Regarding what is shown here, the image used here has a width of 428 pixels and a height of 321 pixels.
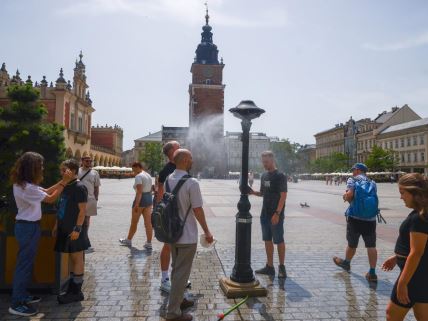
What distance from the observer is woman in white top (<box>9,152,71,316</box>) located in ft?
13.0

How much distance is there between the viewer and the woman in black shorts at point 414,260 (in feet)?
8.66

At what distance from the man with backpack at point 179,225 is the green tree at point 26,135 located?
27.0 ft

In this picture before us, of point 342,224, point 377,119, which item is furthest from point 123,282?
point 377,119

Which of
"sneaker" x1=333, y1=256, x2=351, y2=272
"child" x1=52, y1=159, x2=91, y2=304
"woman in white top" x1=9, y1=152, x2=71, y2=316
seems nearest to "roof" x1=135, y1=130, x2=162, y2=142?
"sneaker" x1=333, y1=256, x2=351, y2=272

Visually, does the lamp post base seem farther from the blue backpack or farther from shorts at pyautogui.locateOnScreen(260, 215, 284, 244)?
the blue backpack

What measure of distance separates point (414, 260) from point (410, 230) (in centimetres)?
21

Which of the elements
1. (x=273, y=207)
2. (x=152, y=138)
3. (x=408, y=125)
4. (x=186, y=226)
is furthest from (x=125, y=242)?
(x=152, y=138)

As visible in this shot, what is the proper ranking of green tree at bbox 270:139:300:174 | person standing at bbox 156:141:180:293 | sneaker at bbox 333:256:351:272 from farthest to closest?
green tree at bbox 270:139:300:174, sneaker at bbox 333:256:351:272, person standing at bbox 156:141:180:293

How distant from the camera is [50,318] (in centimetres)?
387

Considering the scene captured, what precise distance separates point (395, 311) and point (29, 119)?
37.9 feet

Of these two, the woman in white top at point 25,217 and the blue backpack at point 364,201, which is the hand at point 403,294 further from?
the woman in white top at point 25,217

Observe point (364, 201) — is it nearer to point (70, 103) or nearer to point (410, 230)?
point (410, 230)

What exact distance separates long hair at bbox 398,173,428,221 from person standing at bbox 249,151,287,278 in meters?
2.61

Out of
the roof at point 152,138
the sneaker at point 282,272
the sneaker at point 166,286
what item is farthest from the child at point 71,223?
the roof at point 152,138
